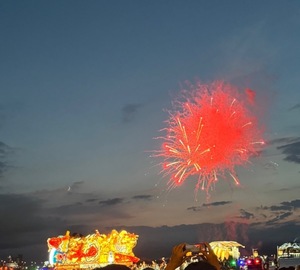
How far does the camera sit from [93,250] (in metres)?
52.3

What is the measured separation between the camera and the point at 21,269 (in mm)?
108125

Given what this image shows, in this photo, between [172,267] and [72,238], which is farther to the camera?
[72,238]

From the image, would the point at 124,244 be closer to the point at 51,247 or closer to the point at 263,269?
the point at 51,247

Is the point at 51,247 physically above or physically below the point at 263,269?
above

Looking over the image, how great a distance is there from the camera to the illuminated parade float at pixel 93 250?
51.8 m

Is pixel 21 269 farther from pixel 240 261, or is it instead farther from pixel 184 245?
pixel 184 245

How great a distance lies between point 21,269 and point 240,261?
249 feet

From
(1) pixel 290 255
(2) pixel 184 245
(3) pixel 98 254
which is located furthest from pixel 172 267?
(3) pixel 98 254

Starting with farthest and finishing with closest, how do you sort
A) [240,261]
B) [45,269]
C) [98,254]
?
1. [45,269]
2. [98,254]
3. [240,261]

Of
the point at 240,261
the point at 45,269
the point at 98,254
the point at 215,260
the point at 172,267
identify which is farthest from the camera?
the point at 45,269

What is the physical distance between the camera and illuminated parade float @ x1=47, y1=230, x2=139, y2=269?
51.8 metres

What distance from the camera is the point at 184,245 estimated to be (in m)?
7.16

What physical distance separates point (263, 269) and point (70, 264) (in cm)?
2375

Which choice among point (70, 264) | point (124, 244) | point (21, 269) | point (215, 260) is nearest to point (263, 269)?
point (124, 244)
